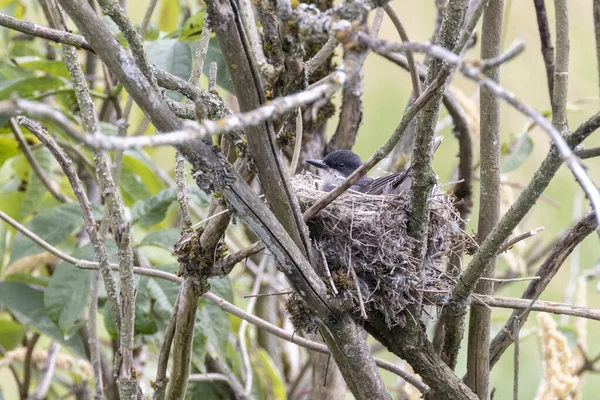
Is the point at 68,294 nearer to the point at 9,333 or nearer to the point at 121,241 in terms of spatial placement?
the point at 9,333

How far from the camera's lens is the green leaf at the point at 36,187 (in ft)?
11.5

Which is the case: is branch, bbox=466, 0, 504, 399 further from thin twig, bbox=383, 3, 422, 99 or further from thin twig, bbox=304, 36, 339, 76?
thin twig, bbox=304, 36, 339, 76

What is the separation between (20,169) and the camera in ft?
11.6

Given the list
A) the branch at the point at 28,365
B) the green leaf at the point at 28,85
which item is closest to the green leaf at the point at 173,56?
the green leaf at the point at 28,85

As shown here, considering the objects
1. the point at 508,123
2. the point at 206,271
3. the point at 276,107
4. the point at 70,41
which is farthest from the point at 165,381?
the point at 508,123

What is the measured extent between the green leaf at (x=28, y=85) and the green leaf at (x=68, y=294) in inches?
29.7

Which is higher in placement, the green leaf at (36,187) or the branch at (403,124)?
the green leaf at (36,187)

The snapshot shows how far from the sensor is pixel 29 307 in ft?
10.4

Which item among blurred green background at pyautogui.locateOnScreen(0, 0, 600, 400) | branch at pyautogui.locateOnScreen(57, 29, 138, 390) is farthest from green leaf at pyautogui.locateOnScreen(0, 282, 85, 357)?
blurred green background at pyautogui.locateOnScreen(0, 0, 600, 400)

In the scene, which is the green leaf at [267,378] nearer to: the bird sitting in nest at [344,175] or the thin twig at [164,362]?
the bird sitting in nest at [344,175]

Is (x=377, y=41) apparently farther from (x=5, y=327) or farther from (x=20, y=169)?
(x=5, y=327)

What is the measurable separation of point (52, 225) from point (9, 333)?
91 centimetres

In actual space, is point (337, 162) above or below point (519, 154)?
below

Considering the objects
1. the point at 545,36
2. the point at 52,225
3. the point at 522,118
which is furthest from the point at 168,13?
the point at 522,118
